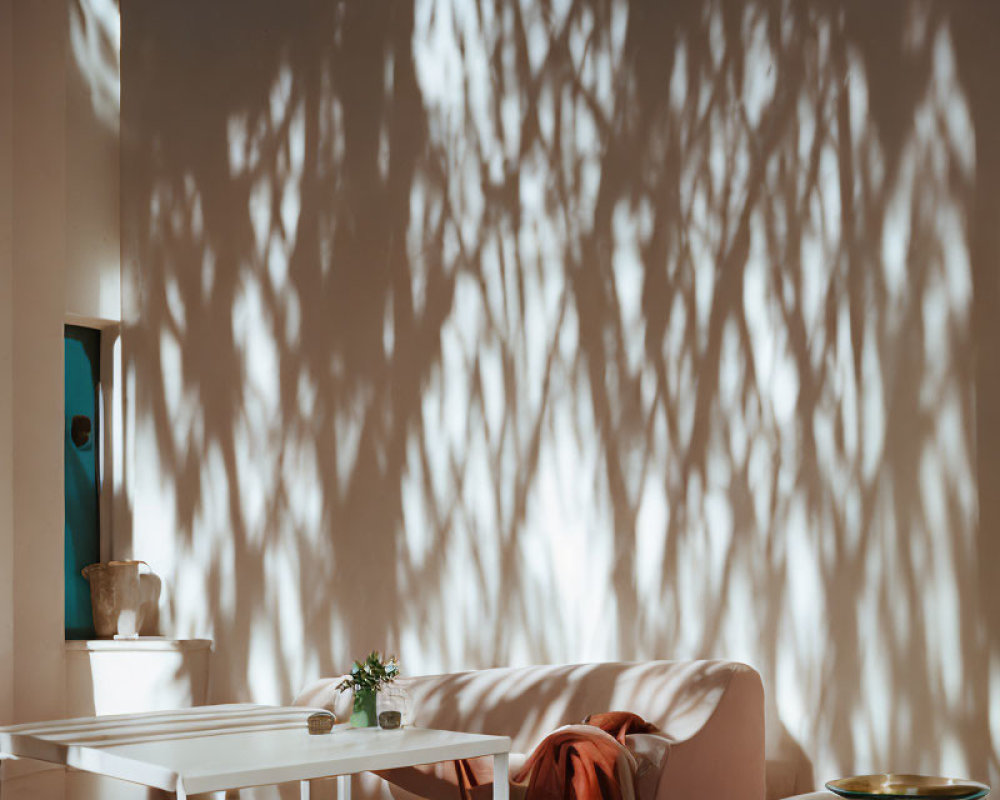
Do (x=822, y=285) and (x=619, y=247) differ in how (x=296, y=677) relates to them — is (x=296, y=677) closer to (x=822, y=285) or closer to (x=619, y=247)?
(x=619, y=247)

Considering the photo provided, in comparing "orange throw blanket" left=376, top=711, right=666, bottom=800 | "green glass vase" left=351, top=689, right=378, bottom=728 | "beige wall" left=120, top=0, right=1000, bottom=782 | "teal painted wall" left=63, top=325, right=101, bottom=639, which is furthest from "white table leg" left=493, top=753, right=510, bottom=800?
"teal painted wall" left=63, top=325, right=101, bottom=639

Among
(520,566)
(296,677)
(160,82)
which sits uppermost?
(160,82)

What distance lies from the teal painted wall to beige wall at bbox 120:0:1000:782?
0.88ft

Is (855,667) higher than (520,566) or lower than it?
lower

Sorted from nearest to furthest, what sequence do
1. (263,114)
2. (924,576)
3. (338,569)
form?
1. (924,576)
2. (338,569)
3. (263,114)

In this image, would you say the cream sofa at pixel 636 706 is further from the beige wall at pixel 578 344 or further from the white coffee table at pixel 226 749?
the white coffee table at pixel 226 749

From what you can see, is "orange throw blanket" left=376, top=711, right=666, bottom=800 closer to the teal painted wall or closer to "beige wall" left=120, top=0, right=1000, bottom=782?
"beige wall" left=120, top=0, right=1000, bottom=782

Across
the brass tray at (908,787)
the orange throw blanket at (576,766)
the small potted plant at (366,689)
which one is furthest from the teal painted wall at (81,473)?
the brass tray at (908,787)

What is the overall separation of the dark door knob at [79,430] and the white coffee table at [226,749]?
2508 millimetres

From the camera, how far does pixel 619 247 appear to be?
4.86 meters

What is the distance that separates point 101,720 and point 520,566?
1721 millimetres

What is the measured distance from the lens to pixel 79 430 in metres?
6.44

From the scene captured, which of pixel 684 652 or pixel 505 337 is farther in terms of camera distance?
pixel 505 337

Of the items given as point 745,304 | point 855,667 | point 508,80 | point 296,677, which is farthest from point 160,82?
point 855,667
